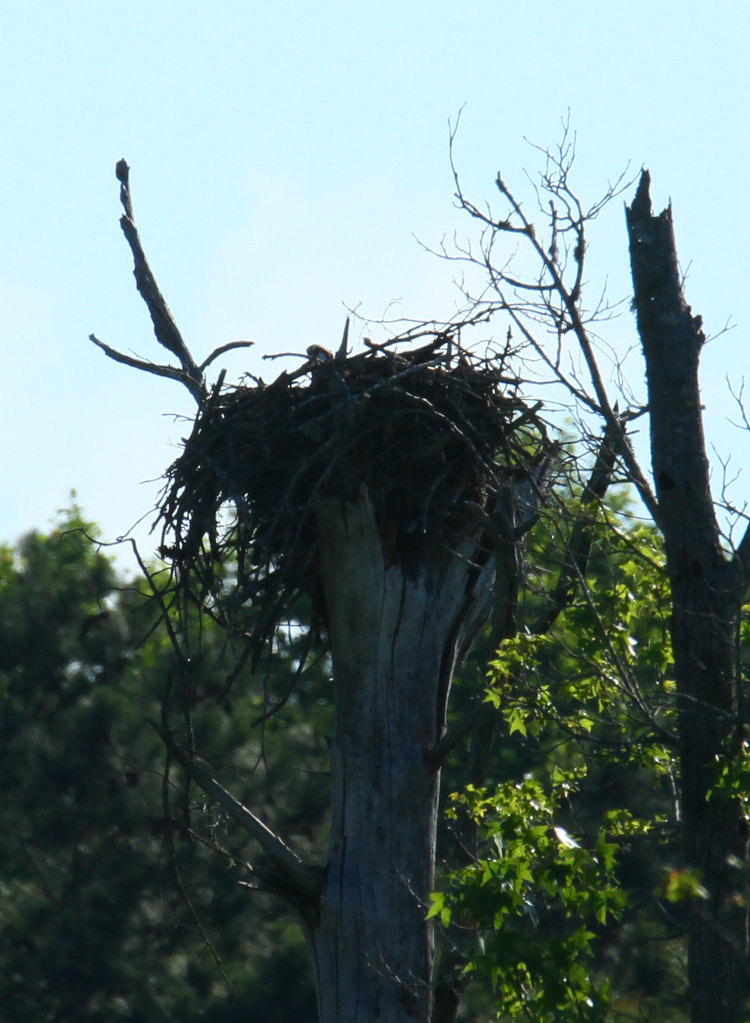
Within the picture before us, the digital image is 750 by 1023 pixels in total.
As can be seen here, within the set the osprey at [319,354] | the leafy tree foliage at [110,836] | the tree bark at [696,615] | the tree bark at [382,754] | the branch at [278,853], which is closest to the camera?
the tree bark at [696,615]

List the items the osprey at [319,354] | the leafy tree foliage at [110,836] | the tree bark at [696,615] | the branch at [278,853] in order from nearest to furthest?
the tree bark at [696,615] < the branch at [278,853] < the osprey at [319,354] < the leafy tree foliage at [110,836]

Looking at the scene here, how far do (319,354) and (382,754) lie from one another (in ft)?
5.35

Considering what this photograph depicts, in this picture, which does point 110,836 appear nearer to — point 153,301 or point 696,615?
point 153,301

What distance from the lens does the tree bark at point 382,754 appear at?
4.80m

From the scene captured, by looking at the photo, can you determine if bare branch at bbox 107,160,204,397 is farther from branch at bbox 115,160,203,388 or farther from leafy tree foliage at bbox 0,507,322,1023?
leafy tree foliage at bbox 0,507,322,1023

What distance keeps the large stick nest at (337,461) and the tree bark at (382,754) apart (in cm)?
10

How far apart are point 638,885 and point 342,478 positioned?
8.24 m

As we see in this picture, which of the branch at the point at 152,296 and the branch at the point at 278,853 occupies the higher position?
the branch at the point at 152,296

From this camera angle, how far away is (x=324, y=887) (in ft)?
16.1

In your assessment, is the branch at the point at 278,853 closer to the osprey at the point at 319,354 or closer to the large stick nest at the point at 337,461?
the large stick nest at the point at 337,461

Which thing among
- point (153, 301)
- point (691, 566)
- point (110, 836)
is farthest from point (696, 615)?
point (110, 836)

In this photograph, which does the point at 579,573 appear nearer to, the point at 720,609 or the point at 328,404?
the point at 720,609

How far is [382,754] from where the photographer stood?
500cm

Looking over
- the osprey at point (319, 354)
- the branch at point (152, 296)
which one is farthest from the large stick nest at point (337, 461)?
the branch at point (152, 296)
